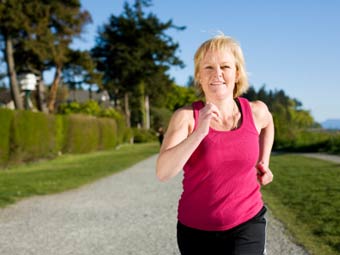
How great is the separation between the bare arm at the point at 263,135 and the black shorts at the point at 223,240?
0.27 m

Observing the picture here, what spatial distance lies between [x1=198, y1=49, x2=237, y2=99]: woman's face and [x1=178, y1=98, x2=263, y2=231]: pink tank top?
11 cm

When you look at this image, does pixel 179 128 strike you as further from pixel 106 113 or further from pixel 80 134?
pixel 106 113

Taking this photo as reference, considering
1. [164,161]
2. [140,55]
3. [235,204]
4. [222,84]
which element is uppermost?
[140,55]

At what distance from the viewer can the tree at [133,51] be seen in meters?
57.6

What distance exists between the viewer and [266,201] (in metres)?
9.52

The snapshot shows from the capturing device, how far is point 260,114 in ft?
8.60

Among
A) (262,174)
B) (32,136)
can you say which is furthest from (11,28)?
(262,174)

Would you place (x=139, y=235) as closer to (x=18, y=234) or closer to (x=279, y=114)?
(x=18, y=234)

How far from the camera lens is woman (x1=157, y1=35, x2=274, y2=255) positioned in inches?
91.2

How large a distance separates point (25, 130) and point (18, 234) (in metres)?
15.5

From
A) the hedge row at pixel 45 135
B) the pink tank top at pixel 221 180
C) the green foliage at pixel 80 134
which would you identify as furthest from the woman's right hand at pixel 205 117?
the green foliage at pixel 80 134

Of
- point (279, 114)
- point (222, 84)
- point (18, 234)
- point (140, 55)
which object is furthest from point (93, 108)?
point (222, 84)

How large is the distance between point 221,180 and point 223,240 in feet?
0.99

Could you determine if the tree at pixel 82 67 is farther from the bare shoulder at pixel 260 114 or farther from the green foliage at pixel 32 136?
the bare shoulder at pixel 260 114
